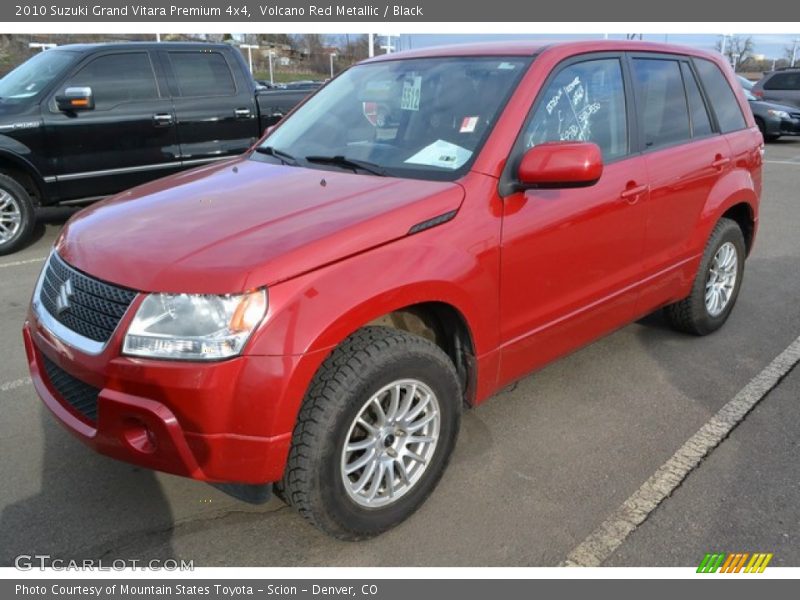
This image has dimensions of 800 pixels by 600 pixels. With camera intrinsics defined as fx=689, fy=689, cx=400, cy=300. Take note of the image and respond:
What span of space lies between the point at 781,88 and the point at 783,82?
0.61ft

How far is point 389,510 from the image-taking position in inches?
105

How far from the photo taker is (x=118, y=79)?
722cm

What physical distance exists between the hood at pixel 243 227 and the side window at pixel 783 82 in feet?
66.3

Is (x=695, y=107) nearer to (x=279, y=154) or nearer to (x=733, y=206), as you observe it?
(x=733, y=206)

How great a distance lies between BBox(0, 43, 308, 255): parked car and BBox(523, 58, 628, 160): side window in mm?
5178

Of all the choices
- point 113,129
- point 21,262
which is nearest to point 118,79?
point 113,129

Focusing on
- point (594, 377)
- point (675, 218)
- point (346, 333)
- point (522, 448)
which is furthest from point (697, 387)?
point (346, 333)

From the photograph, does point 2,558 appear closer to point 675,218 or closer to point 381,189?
point 381,189

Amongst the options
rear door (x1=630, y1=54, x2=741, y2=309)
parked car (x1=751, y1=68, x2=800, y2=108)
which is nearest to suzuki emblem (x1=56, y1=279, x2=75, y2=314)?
rear door (x1=630, y1=54, x2=741, y2=309)

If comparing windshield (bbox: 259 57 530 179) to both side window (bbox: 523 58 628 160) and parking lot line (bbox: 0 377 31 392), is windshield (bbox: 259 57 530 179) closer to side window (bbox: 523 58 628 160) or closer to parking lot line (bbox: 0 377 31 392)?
side window (bbox: 523 58 628 160)

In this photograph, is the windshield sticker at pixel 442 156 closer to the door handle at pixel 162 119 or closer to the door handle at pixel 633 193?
the door handle at pixel 633 193

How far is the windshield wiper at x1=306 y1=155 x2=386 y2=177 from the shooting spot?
120 inches

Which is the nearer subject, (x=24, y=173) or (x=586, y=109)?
(x=586, y=109)

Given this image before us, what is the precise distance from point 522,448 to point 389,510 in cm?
89
